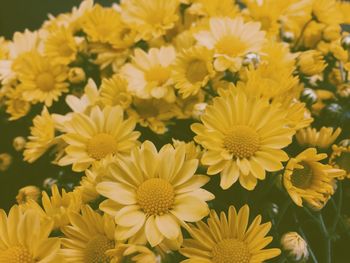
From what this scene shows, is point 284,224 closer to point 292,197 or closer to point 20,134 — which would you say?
point 292,197

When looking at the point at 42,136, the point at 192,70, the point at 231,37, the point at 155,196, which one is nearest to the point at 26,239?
the point at 155,196

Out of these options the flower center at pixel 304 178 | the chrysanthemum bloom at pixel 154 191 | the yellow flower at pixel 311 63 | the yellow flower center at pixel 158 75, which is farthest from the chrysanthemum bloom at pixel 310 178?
the yellow flower center at pixel 158 75

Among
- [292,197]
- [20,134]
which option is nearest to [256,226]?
[292,197]

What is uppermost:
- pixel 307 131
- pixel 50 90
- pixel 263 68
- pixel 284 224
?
pixel 50 90

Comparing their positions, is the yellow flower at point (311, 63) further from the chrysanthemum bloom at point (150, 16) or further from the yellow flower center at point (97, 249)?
the yellow flower center at point (97, 249)

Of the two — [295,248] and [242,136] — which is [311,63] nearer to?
[242,136]
